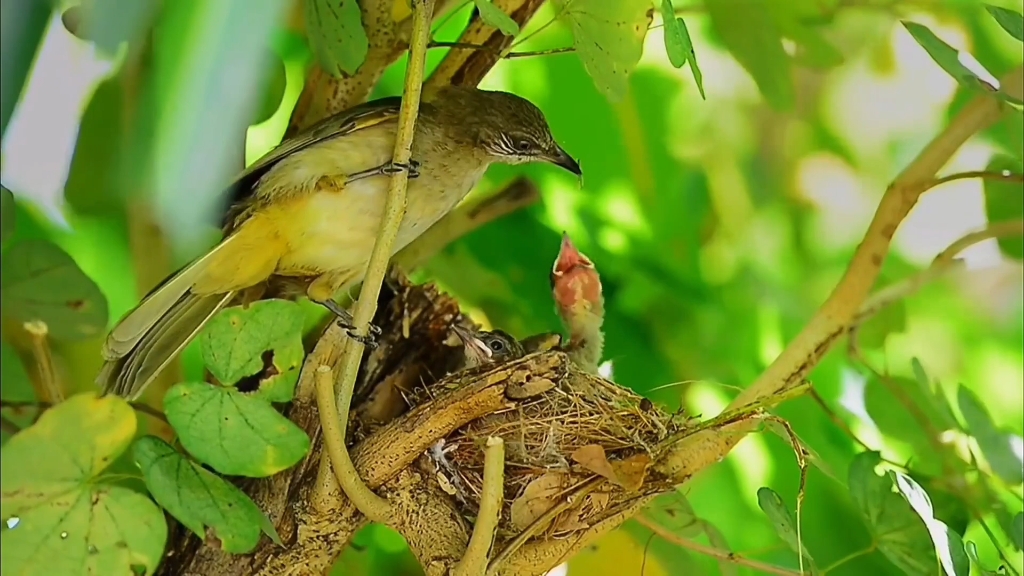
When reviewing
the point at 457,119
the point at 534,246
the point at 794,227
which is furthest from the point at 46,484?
the point at 794,227

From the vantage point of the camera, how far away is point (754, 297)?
1.84m

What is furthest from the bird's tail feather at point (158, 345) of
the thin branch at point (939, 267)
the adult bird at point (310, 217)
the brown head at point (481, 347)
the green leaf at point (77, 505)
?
the thin branch at point (939, 267)

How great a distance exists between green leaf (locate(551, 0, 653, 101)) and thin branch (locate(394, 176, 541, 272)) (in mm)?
599

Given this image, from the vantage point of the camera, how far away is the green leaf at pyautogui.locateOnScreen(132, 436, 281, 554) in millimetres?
880

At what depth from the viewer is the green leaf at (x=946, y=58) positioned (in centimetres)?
110

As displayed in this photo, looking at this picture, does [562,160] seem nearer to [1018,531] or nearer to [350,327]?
[350,327]

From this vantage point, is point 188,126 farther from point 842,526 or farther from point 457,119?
point 842,526

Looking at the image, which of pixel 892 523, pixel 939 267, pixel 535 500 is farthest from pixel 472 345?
pixel 939 267

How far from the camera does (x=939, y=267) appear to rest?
1.42 metres

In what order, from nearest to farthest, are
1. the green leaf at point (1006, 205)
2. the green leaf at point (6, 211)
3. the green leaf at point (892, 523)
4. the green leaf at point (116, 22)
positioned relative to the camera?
the green leaf at point (116, 22)
the green leaf at point (6, 211)
the green leaf at point (892, 523)
the green leaf at point (1006, 205)

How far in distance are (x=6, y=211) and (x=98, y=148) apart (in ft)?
0.57

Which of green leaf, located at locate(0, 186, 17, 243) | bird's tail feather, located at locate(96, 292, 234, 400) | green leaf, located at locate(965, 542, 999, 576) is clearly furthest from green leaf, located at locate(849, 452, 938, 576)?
green leaf, located at locate(0, 186, 17, 243)

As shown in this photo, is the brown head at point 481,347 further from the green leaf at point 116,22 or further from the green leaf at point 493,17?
the green leaf at point 116,22

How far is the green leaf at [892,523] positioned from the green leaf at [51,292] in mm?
864
